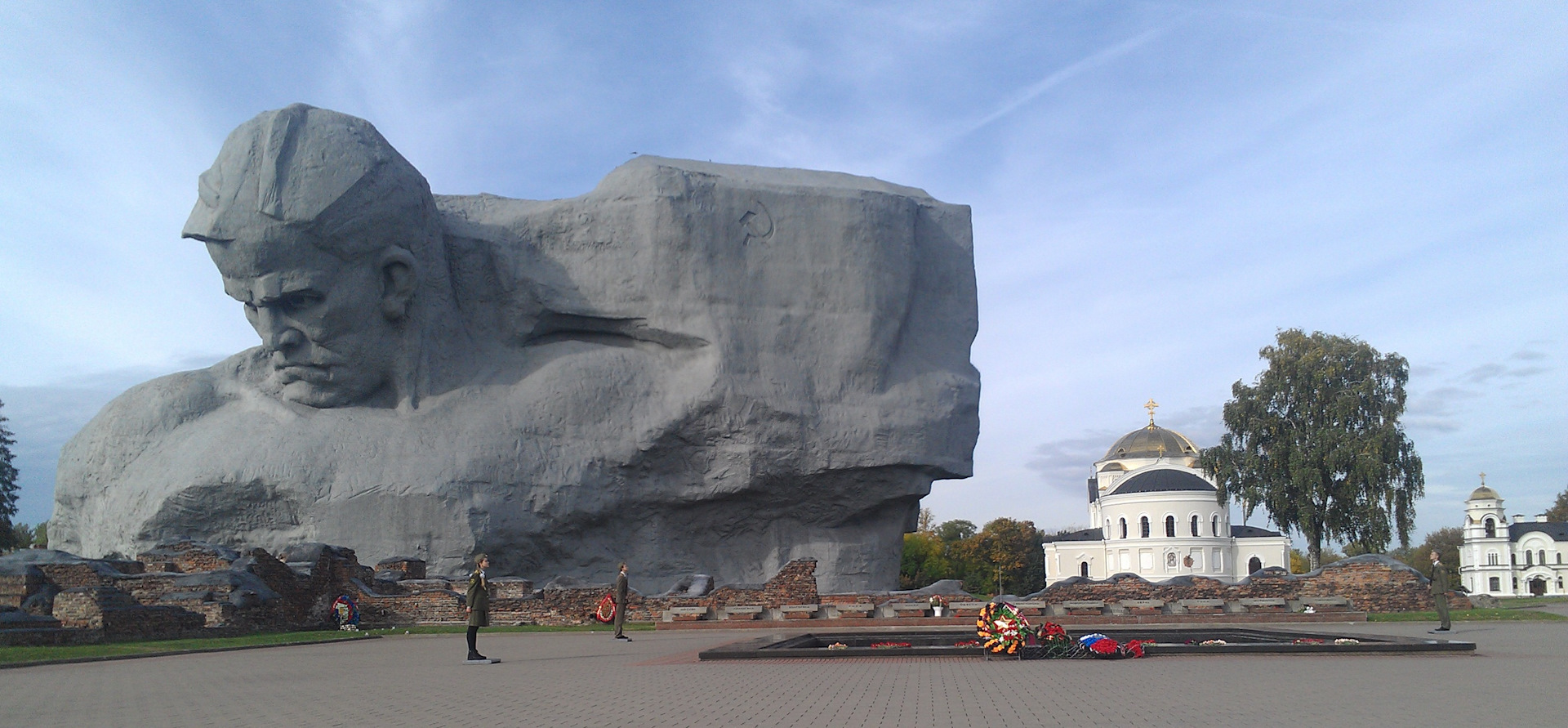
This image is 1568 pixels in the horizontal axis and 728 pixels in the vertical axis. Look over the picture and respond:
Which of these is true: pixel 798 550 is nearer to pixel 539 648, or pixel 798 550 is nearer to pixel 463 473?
pixel 463 473

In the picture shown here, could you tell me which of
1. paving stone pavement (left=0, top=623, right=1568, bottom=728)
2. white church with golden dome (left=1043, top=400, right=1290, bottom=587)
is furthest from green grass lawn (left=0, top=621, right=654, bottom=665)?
white church with golden dome (left=1043, top=400, right=1290, bottom=587)

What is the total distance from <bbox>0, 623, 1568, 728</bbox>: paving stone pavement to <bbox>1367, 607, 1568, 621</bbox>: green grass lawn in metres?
5.80

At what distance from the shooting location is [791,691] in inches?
275

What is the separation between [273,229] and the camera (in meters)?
19.1

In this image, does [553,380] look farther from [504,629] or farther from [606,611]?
[504,629]

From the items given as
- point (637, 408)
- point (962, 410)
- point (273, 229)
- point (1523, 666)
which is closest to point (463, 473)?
point (637, 408)

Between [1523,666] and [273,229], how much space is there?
1858cm

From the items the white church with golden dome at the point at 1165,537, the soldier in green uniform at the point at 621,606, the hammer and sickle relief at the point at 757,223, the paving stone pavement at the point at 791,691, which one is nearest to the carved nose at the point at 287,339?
the hammer and sickle relief at the point at 757,223

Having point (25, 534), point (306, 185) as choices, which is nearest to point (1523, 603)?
point (306, 185)

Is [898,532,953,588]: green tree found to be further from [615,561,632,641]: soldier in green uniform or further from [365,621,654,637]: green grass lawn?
[615,561,632,641]: soldier in green uniform

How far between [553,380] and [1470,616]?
16.3 meters

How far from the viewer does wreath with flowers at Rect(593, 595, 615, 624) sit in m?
16.5

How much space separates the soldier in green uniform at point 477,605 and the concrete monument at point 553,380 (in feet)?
33.5

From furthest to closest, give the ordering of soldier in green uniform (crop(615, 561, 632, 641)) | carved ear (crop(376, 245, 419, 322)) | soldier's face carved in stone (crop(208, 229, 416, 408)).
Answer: carved ear (crop(376, 245, 419, 322))
soldier's face carved in stone (crop(208, 229, 416, 408))
soldier in green uniform (crop(615, 561, 632, 641))
